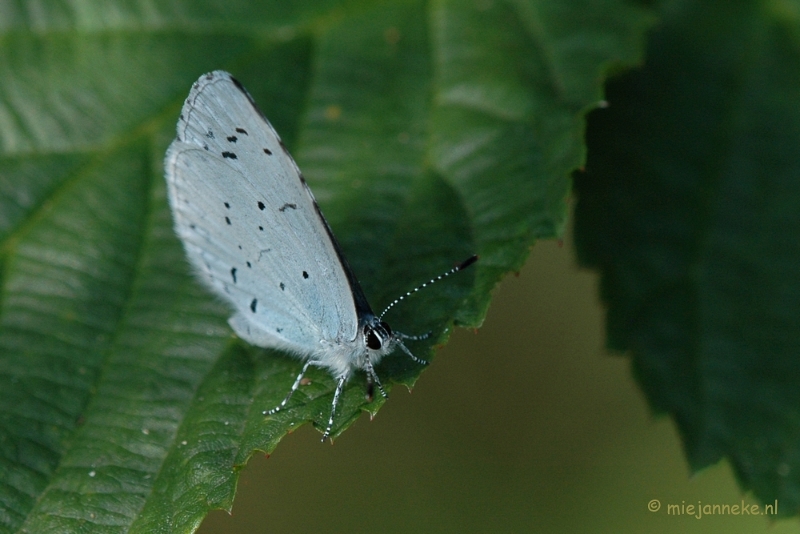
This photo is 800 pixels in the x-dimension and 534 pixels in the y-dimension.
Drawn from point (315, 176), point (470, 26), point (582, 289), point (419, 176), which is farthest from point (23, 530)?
point (582, 289)

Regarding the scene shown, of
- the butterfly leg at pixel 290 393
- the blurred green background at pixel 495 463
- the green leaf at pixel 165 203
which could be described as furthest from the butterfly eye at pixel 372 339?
the blurred green background at pixel 495 463

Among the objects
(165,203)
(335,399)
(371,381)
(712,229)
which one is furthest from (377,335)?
(712,229)

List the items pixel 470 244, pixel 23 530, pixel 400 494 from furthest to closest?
pixel 400 494 < pixel 470 244 < pixel 23 530

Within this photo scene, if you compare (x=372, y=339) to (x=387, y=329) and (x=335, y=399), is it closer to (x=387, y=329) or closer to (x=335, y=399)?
(x=387, y=329)

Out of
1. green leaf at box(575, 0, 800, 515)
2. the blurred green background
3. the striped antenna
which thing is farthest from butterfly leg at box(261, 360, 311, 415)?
green leaf at box(575, 0, 800, 515)

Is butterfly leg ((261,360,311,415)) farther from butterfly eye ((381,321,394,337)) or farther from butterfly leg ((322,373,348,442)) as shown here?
butterfly eye ((381,321,394,337))

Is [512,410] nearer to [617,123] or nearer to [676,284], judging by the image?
[676,284]
